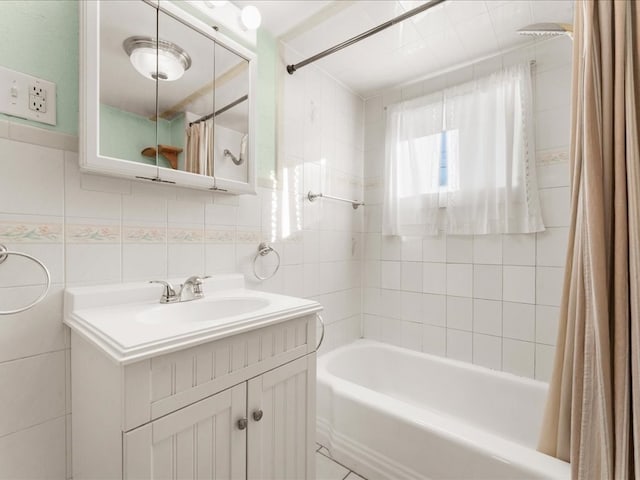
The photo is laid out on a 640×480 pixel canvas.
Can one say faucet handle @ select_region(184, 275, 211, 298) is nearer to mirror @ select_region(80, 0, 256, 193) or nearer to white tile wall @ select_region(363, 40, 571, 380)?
mirror @ select_region(80, 0, 256, 193)

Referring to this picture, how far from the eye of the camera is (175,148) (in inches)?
47.2

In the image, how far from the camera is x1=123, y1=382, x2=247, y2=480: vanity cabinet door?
0.70 m

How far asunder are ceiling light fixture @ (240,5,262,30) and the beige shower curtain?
125cm

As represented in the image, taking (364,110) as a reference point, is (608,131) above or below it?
below

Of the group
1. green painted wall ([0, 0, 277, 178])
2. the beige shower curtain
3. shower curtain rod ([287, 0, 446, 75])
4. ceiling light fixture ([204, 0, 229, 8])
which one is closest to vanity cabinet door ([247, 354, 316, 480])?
the beige shower curtain

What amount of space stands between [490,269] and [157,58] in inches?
78.6

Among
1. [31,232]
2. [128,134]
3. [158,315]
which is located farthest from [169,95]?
[158,315]

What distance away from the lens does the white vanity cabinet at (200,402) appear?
700 mm

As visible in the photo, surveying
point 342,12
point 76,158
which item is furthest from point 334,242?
point 76,158

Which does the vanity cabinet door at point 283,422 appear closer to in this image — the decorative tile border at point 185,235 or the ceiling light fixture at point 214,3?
the decorative tile border at point 185,235

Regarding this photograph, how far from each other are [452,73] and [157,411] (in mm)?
2330

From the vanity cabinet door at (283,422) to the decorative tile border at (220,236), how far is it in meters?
0.67

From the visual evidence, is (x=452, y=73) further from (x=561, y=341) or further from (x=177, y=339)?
(x=177, y=339)

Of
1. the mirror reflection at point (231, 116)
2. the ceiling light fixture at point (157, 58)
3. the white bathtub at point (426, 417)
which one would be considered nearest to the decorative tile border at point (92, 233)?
the mirror reflection at point (231, 116)
